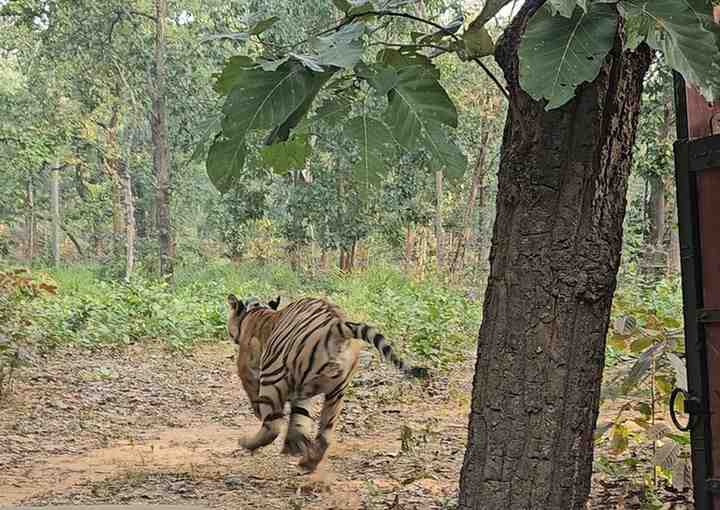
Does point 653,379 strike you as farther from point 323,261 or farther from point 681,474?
point 323,261

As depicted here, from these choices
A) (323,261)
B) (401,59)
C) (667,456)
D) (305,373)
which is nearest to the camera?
(401,59)

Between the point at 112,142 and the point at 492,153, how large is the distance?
9181 mm

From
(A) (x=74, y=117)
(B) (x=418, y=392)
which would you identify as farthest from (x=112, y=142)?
(B) (x=418, y=392)

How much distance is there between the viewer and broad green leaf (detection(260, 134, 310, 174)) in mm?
2016

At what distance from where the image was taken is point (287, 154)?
6.66 feet

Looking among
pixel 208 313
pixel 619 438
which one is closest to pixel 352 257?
pixel 208 313

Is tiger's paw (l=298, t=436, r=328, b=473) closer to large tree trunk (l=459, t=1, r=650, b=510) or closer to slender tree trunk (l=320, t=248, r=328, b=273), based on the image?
large tree trunk (l=459, t=1, r=650, b=510)

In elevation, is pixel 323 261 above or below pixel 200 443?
above

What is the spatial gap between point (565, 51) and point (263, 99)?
457mm

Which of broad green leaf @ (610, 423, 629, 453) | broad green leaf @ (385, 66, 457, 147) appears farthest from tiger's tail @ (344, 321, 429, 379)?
broad green leaf @ (385, 66, 457, 147)

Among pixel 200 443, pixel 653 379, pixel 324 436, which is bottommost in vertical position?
pixel 200 443

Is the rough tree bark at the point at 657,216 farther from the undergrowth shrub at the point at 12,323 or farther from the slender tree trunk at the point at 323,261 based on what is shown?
the undergrowth shrub at the point at 12,323

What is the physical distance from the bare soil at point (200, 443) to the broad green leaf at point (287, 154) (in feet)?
6.97

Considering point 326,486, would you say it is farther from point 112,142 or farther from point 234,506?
point 112,142
